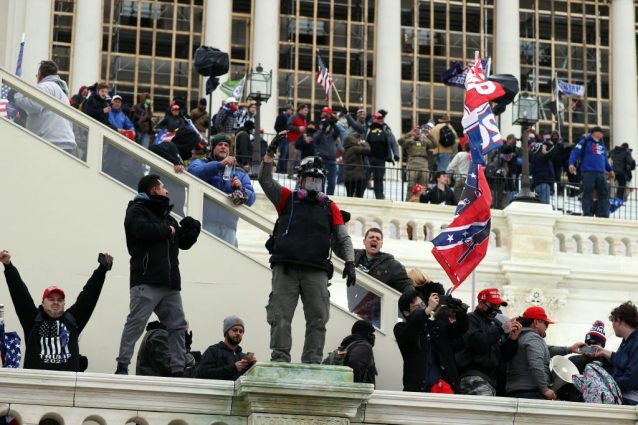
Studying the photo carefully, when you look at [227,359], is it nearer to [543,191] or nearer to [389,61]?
[543,191]

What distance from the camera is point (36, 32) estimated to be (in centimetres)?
4116

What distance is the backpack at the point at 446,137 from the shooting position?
99.1ft

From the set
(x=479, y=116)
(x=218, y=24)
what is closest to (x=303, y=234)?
(x=479, y=116)

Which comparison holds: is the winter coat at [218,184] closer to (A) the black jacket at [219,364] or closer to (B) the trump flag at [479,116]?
(A) the black jacket at [219,364]

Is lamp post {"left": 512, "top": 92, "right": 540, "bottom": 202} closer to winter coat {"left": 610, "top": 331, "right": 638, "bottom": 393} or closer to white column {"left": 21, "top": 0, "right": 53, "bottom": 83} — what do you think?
winter coat {"left": 610, "top": 331, "right": 638, "bottom": 393}

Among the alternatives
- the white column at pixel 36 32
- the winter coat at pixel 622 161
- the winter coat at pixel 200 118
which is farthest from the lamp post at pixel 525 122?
the white column at pixel 36 32

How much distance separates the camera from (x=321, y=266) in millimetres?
11961

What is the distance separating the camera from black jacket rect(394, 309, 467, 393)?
42.0 feet

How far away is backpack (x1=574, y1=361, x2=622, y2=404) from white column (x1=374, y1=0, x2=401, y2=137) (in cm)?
3087

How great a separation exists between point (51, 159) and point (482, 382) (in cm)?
462

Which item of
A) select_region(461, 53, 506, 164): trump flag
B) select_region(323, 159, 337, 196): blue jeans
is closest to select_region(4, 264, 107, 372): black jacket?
select_region(461, 53, 506, 164): trump flag

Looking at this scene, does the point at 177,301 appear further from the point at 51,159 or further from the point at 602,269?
the point at 602,269

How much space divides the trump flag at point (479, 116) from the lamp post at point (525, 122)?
277 centimetres

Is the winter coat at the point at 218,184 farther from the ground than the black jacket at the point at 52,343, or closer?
farther from the ground
